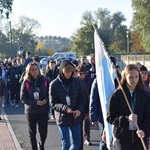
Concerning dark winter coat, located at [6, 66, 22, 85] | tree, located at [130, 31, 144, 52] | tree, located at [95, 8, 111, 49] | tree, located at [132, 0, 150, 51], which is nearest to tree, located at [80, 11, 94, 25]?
tree, located at [95, 8, 111, 49]

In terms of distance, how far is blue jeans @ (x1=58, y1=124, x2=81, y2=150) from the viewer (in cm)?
626

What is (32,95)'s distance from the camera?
24.0 ft

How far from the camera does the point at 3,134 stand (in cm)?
948

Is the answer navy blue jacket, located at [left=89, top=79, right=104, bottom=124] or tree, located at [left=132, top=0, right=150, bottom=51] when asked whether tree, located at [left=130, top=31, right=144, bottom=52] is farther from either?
navy blue jacket, located at [left=89, top=79, right=104, bottom=124]

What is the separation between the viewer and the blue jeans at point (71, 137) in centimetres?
626

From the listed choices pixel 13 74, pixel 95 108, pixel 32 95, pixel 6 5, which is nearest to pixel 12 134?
pixel 32 95

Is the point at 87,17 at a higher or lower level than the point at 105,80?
higher

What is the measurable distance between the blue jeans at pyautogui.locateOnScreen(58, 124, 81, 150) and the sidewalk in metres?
2.13

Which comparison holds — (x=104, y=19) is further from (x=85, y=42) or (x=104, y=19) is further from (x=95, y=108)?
(x=95, y=108)

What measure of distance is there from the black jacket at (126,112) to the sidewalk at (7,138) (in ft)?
12.3

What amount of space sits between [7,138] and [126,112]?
15.7 feet

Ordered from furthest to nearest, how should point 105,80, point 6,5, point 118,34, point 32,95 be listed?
point 118,34, point 6,5, point 32,95, point 105,80

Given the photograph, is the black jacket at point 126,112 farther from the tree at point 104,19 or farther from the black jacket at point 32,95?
the tree at point 104,19

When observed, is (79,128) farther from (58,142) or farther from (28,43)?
(28,43)
